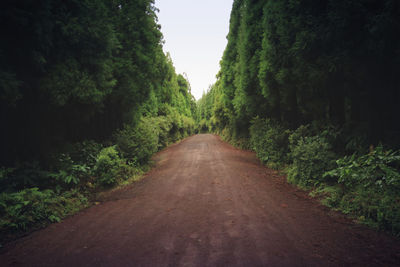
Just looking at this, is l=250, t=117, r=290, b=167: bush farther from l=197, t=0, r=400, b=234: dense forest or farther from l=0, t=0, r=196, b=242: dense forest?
l=0, t=0, r=196, b=242: dense forest

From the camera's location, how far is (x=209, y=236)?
13.4ft

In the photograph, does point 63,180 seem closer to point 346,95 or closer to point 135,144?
point 135,144

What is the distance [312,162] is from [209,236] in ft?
15.7

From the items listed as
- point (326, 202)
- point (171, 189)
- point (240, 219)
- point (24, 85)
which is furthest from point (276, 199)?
point (24, 85)

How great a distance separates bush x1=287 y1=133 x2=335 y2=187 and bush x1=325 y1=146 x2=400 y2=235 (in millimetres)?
948

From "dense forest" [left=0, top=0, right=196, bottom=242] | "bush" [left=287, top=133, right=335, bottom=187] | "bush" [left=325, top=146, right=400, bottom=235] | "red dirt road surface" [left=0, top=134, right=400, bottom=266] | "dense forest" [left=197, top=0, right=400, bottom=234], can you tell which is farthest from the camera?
"bush" [left=287, top=133, right=335, bottom=187]

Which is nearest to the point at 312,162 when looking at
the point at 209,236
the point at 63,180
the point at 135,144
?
the point at 209,236

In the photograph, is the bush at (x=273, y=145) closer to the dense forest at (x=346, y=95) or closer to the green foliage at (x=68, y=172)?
the dense forest at (x=346, y=95)

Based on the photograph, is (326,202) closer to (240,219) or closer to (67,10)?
(240,219)

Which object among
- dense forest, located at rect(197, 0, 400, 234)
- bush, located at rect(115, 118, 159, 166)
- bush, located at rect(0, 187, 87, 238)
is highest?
dense forest, located at rect(197, 0, 400, 234)

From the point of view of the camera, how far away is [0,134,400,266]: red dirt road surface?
11.0ft

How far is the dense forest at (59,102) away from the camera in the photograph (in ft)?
16.9

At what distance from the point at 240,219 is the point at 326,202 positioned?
248 centimetres

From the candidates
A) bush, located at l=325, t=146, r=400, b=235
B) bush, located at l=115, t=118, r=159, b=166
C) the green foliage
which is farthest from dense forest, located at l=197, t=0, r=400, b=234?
the green foliage
